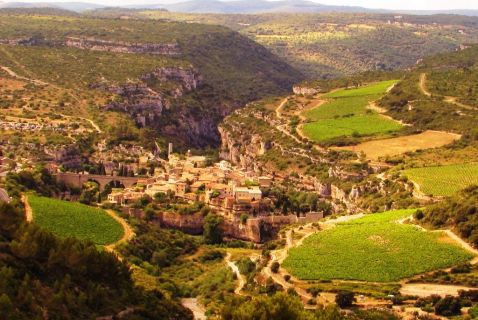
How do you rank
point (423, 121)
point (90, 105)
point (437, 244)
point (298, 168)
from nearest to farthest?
point (437, 244) < point (298, 168) < point (423, 121) < point (90, 105)

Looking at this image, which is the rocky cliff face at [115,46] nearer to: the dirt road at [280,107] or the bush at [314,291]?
the dirt road at [280,107]

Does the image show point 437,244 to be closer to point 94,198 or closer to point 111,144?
point 94,198

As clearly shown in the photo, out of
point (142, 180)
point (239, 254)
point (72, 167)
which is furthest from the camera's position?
point (72, 167)

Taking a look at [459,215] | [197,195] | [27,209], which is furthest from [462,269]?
[197,195]

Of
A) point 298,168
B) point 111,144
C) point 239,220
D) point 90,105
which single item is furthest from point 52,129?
point 239,220

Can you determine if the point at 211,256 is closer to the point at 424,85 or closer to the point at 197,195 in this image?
the point at 197,195

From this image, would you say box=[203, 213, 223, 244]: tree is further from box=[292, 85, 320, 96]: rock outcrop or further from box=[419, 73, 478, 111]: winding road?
box=[292, 85, 320, 96]: rock outcrop

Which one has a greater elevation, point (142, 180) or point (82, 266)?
point (82, 266)

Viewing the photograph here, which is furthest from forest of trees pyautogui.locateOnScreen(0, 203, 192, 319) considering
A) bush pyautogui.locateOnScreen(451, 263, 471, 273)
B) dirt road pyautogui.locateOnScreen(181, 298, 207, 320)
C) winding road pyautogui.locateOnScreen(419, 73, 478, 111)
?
winding road pyautogui.locateOnScreen(419, 73, 478, 111)

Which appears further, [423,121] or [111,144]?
[423,121]
